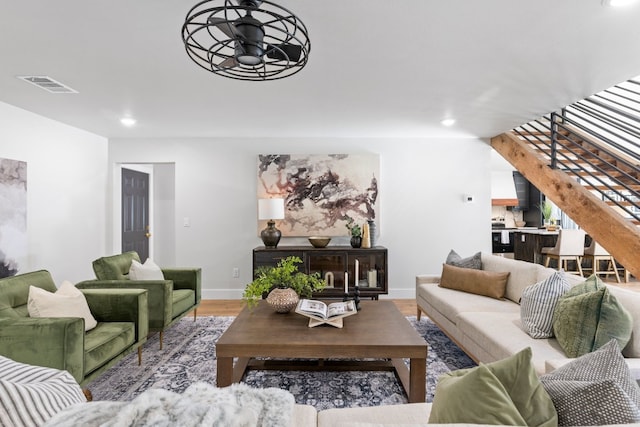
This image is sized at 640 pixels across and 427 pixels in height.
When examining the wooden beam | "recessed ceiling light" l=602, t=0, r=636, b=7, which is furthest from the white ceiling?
the wooden beam

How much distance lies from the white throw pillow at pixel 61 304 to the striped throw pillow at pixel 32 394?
4.44 feet

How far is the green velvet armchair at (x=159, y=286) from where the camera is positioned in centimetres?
315

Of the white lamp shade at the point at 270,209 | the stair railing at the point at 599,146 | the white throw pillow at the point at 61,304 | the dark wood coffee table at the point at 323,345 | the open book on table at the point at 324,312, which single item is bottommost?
the dark wood coffee table at the point at 323,345

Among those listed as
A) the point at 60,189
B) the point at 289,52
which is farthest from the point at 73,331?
the point at 60,189

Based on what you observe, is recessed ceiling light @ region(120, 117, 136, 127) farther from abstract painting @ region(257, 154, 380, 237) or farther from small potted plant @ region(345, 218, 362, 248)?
small potted plant @ region(345, 218, 362, 248)

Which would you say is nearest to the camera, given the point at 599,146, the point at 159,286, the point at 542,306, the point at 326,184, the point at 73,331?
the point at 73,331

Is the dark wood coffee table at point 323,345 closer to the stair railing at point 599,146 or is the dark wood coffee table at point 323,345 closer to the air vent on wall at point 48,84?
the air vent on wall at point 48,84

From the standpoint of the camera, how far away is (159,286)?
3.17 m

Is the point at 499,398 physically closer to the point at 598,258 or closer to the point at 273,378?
the point at 273,378

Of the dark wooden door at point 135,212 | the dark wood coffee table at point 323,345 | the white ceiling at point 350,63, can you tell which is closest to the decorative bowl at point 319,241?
the white ceiling at point 350,63

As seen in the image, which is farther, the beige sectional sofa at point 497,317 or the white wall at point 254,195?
the white wall at point 254,195

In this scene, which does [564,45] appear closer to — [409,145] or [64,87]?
[409,145]

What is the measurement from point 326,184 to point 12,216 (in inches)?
138

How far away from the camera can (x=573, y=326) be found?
2000 millimetres
